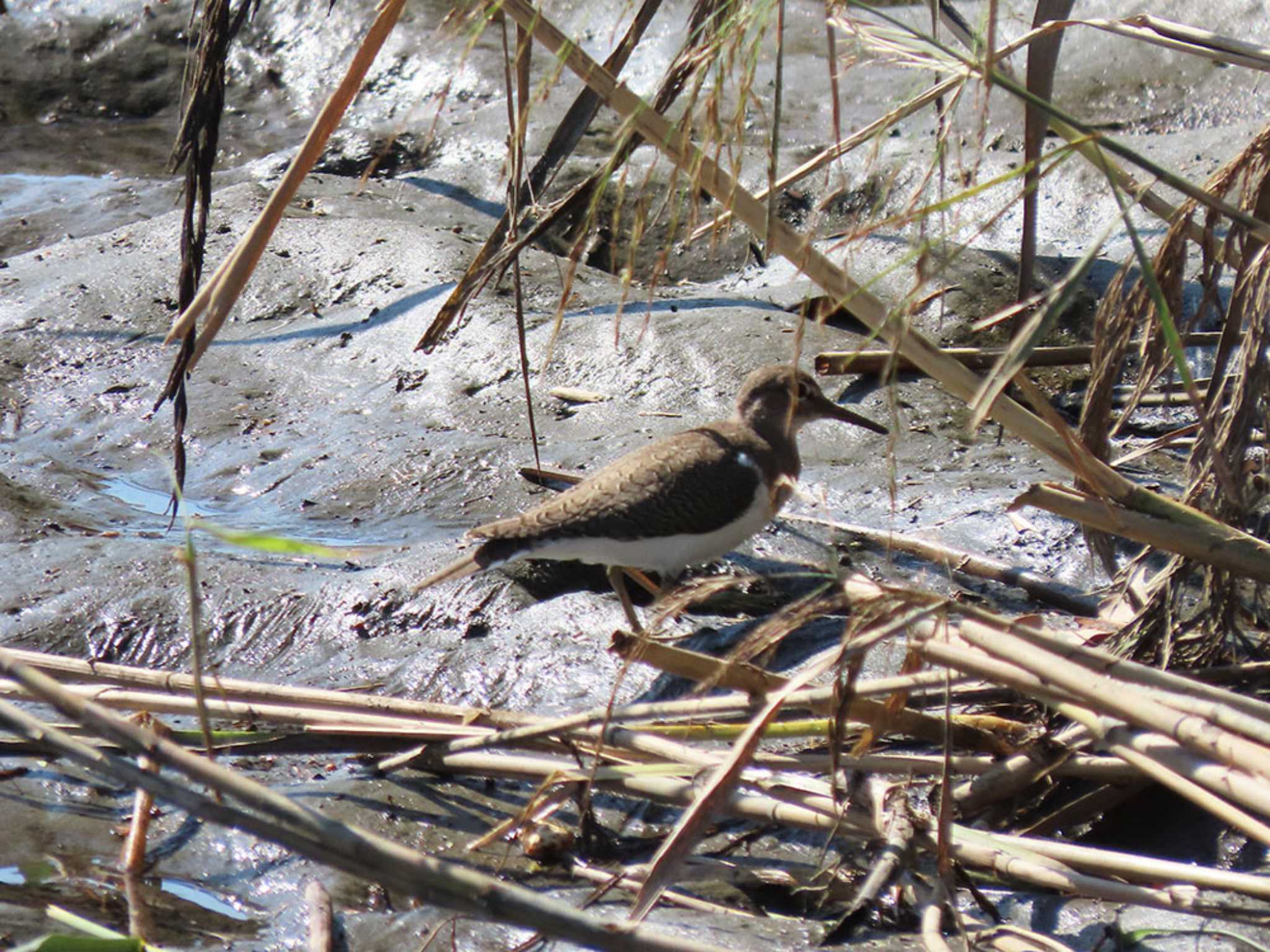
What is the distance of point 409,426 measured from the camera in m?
7.10

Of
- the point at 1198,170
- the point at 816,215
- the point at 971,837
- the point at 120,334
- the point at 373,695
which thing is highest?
the point at 816,215

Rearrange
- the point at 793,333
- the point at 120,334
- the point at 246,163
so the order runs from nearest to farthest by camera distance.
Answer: the point at 793,333, the point at 120,334, the point at 246,163

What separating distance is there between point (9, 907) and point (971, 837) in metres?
2.40

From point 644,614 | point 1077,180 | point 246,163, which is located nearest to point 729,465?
point 644,614

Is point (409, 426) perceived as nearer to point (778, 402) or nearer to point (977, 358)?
point (778, 402)

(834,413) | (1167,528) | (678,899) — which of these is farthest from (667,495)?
(1167,528)

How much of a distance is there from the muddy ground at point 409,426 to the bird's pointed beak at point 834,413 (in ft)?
0.79

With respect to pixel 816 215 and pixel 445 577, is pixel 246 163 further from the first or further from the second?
pixel 816 215

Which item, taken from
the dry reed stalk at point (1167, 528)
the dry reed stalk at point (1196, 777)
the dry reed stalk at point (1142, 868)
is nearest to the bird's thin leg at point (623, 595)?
the dry reed stalk at point (1167, 528)

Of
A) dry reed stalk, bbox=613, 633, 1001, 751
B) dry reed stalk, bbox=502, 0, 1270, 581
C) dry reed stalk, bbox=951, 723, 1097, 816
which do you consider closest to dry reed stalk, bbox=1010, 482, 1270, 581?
dry reed stalk, bbox=502, 0, 1270, 581

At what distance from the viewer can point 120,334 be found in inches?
328

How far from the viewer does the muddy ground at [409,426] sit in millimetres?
4141

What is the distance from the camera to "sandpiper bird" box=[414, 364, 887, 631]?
511cm

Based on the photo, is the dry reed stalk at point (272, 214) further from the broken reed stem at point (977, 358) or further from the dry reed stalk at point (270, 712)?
the broken reed stem at point (977, 358)
